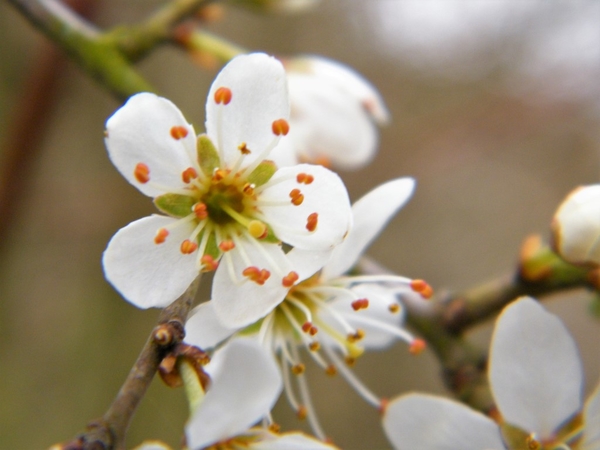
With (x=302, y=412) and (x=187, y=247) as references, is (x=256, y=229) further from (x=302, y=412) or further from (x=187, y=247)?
(x=302, y=412)

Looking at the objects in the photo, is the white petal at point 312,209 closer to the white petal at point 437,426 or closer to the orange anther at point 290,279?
the orange anther at point 290,279

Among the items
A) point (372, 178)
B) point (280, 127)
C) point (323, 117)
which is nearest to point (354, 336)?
point (280, 127)

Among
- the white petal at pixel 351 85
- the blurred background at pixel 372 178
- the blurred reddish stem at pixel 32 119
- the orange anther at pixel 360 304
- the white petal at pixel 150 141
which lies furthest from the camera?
the blurred background at pixel 372 178

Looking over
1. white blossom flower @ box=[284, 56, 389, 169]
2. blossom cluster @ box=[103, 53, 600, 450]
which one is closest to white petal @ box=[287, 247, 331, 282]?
blossom cluster @ box=[103, 53, 600, 450]

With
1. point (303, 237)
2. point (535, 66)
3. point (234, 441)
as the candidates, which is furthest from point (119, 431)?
point (535, 66)

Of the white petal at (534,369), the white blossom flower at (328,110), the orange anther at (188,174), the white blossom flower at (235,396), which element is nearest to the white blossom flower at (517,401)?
the white petal at (534,369)

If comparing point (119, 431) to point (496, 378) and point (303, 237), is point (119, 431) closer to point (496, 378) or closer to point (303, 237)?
point (303, 237)
